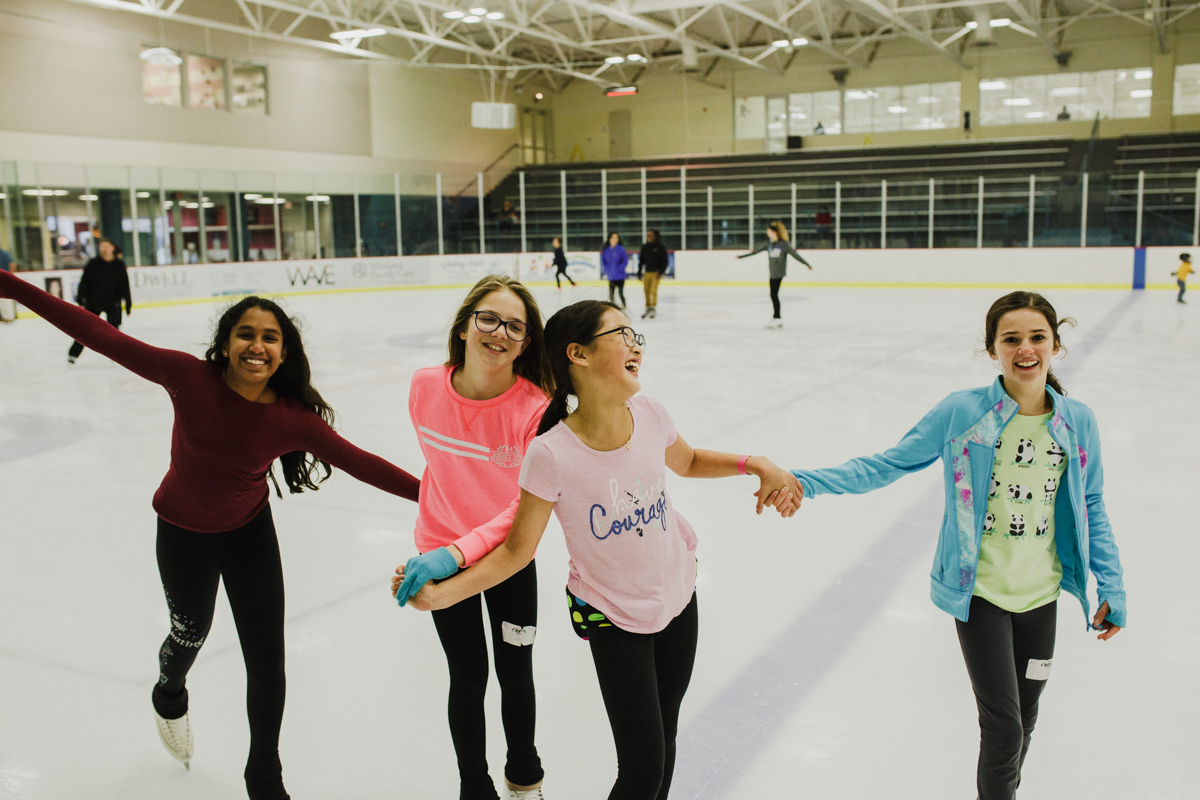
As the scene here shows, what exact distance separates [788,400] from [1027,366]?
551 cm

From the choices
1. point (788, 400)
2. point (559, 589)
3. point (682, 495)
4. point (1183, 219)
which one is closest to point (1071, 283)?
point (1183, 219)

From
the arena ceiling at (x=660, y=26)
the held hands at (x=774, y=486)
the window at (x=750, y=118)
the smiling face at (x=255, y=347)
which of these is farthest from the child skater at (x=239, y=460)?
the window at (x=750, y=118)

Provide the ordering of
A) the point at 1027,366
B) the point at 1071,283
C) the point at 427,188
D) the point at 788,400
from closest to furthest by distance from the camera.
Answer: the point at 1027,366 < the point at 788,400 < the point at 1071,283 < the point at 427,188

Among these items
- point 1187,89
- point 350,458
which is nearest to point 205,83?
point 350,458

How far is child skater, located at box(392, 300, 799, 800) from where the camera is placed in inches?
69.6

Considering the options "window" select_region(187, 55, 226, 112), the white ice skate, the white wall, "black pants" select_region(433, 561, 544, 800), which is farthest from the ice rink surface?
"window" select_region(187, 55, 226, 112)

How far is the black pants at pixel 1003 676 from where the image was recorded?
193cm

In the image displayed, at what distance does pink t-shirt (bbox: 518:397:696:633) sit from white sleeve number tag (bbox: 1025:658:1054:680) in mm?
739

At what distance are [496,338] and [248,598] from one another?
2.64 ft

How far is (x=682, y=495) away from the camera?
16.4 feet

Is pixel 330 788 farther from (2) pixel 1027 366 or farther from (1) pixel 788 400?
(1) pixel 788 400

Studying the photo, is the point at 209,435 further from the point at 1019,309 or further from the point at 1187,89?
the point at 1187,89

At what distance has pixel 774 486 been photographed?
202 centimetres

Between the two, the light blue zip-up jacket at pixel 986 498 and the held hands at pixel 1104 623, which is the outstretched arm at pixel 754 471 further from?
the held hands at pixel 1104 623
